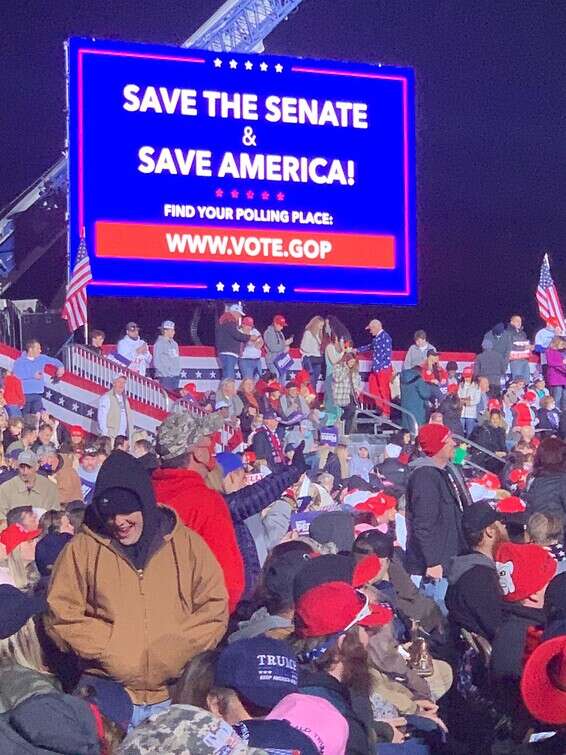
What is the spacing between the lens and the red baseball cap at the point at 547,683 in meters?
4.20

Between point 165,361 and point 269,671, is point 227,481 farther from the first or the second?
point 165,361

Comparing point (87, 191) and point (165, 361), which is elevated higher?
point (87, 191)

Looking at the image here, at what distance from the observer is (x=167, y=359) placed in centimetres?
1938

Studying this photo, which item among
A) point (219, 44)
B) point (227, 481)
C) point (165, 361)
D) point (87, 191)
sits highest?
point (219, 44)

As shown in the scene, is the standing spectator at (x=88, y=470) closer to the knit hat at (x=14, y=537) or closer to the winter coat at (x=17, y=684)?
the knit hat at (x=14, y=537)

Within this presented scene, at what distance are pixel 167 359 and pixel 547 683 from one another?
15.4 m

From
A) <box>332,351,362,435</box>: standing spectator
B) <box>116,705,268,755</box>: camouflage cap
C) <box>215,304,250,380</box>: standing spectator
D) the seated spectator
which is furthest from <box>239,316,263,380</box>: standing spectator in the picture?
<box>116,705,268,755</box>: camouflage cap

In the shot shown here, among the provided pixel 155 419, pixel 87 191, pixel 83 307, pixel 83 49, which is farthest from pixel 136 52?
pixel 155 419

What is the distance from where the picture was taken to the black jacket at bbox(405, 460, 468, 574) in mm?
7816

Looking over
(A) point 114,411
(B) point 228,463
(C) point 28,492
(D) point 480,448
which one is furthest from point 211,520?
(D) point 480,448

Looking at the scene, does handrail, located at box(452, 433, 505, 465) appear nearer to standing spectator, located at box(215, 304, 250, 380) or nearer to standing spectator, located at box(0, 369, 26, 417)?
standing spectator, located at box(215, 304, 250, 380)

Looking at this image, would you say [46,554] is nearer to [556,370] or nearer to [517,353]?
[517,353]

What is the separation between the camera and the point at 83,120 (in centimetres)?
2022

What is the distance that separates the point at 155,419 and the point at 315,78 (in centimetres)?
616
